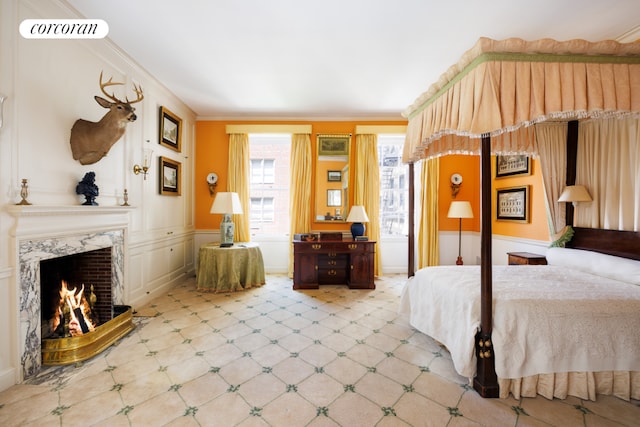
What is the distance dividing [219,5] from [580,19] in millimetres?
3338

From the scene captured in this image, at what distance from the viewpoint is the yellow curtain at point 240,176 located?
4668 mm

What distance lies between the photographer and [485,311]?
178 centimetres

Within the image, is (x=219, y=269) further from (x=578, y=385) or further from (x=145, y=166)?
(x=578, y=385)

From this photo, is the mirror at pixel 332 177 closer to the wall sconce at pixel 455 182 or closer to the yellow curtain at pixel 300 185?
the yellow curtain at pixel 300 185

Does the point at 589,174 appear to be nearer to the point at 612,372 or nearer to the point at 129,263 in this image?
the point at 612,372

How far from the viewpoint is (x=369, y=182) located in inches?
187

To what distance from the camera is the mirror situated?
4742 millimetres

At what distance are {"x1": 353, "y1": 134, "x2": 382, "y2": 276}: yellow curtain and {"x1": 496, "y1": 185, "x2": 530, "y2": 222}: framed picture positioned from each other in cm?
205

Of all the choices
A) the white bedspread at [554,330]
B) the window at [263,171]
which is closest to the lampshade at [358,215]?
the window at [263,171]

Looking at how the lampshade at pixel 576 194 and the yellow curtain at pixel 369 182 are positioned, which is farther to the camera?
the yellow curtain at pixel 369 182

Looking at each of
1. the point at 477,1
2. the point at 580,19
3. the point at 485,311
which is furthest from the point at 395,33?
the point at 485,311

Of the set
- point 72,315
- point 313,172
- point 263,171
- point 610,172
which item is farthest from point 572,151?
point 72,315

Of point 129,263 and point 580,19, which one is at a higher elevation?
point 580,19

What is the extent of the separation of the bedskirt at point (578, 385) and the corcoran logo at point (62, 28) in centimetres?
440
